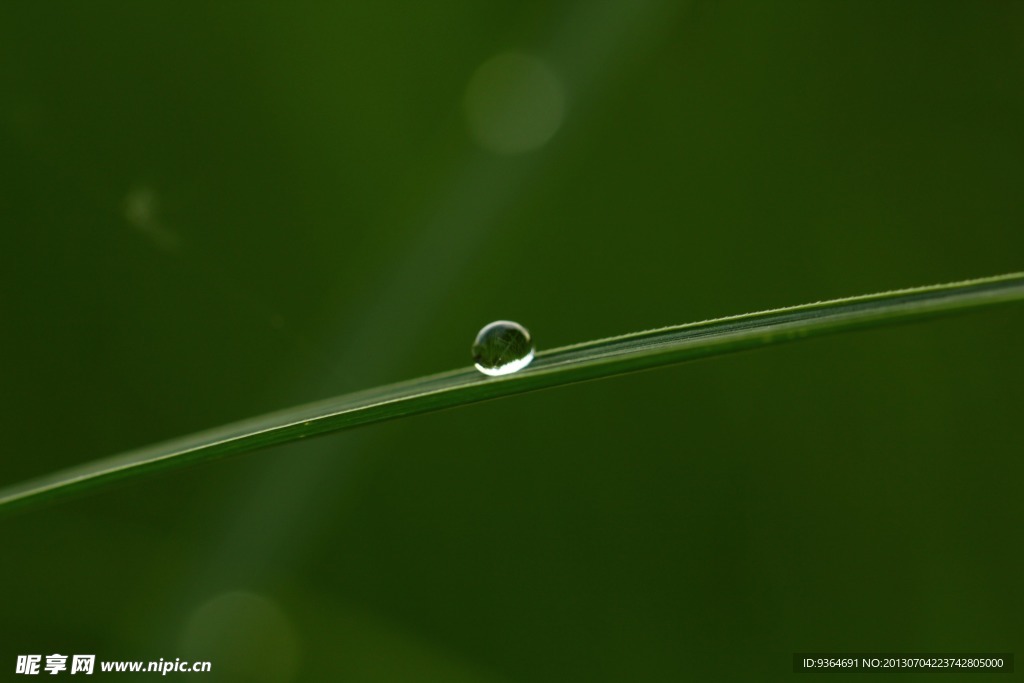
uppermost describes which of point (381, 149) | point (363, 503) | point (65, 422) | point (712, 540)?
point (381, 149)

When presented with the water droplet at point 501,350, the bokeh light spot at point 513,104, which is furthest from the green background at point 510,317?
the water droplet at point 501,350

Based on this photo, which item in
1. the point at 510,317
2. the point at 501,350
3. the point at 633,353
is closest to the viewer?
the point at 633,353

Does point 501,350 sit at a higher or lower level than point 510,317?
lower

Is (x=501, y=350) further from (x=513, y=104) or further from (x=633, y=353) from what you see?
(x=513, y=104)

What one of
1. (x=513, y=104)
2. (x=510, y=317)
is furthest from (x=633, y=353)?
(x=513, y=104)

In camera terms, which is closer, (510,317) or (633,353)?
(633,353)

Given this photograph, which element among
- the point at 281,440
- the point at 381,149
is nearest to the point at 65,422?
the point at 381,149

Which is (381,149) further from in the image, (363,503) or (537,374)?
(537,374)
